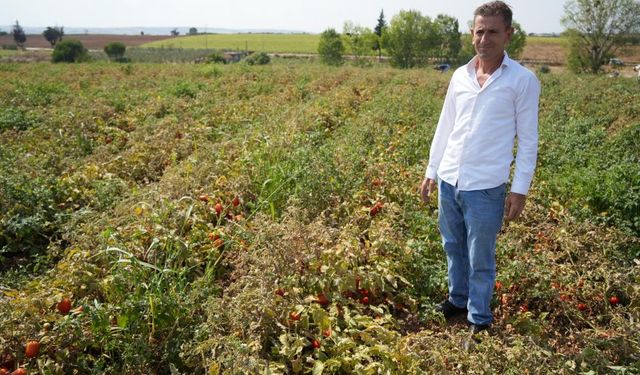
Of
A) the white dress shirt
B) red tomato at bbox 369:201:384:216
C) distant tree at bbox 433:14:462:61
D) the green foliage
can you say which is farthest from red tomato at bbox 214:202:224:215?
distant tree at bbox 433:14:462:61

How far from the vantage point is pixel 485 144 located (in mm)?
2529

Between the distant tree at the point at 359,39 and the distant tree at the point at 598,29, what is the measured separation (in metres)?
21.4

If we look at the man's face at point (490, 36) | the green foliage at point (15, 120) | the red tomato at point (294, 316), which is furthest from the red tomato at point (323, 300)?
the green foliage at point (15, 120)

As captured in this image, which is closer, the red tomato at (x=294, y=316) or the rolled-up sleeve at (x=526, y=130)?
the rolled-up sleeve at (x=526, y=130)

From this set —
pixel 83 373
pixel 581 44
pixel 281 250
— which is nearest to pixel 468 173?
pixel 281 250

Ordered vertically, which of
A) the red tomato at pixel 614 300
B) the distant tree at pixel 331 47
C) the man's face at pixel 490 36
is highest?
the distant tree at pixel 331 47

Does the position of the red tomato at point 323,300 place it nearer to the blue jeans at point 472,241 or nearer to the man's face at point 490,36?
the blue jeans at point 472,241

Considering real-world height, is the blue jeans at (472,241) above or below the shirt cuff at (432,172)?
below

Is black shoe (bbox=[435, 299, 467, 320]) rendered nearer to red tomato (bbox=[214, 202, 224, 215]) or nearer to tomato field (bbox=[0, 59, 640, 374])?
tomato field (bbox=[0, 59, 640, 374])

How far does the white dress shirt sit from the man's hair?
214 mm

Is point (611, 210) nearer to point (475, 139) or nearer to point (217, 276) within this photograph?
point (475, 139)

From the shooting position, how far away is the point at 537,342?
107 inches

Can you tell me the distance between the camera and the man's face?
239 cm

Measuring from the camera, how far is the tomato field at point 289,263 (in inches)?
97.6
